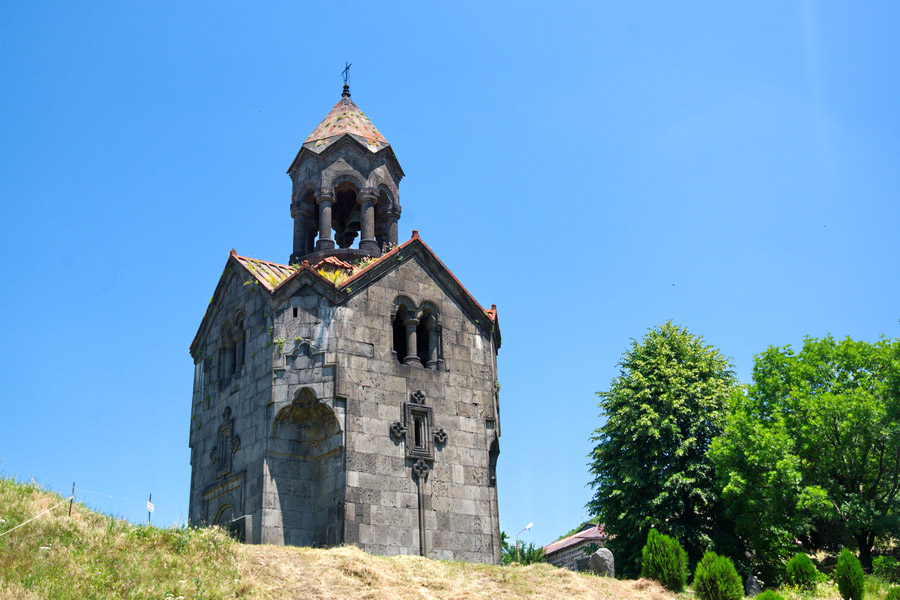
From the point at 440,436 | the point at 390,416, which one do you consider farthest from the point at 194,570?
the point at 440,436

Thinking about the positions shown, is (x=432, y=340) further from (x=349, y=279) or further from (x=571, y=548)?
(x=571, y=548)

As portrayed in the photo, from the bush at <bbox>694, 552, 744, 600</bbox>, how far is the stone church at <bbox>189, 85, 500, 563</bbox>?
508cm

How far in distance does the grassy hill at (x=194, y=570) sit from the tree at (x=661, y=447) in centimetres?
746

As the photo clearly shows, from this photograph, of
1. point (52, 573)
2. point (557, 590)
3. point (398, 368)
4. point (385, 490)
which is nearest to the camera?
point (52, 573)

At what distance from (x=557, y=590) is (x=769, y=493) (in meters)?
8.51

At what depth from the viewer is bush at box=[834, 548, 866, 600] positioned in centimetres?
1908

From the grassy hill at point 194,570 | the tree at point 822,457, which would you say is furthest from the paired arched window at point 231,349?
the tree at point 822,457

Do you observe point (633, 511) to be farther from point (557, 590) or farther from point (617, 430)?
point (557, 590)

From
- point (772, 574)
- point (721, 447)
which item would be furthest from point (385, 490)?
point (772, 574)

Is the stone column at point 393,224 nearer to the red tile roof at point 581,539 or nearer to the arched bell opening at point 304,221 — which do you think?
the arched bell opening at point 304,221

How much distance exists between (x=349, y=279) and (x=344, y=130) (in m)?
5.94

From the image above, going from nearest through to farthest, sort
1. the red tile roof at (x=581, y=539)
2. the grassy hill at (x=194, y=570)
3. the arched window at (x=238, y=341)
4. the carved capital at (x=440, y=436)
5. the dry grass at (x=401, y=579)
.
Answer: the grassy hill at (x=194, y=570) → the dry grass at (x=401, y=579) → the carved capital at (x=440, y=436) → the arched window at (x=238, y=341) → the red tile roof at (x=581, y=539)

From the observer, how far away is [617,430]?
28.2 m

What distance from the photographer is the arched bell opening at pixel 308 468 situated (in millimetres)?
20484
